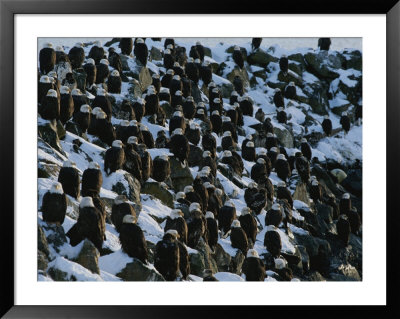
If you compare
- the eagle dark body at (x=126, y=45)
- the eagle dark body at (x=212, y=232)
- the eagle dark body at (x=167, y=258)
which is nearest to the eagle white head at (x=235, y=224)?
the eagle dark body at (x=212, y=232)

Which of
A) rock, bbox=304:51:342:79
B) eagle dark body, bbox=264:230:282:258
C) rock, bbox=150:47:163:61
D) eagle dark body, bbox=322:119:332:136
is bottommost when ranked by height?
eagle dark body, bbox=264:230:282:258

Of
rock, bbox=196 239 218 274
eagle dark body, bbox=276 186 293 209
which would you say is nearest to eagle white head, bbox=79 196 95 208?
rock, bbox=196 239 218 274

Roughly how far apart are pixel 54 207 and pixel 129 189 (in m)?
0.54

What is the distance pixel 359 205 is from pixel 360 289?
599mm

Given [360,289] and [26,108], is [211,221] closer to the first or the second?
[360,289]

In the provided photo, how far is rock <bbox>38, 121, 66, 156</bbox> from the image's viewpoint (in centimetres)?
439

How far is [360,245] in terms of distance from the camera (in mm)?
4473

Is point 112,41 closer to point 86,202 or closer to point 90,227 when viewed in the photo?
point 86,202

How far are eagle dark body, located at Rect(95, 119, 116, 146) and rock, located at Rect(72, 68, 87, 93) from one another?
290 mm

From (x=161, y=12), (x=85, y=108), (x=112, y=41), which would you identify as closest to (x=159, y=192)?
(x=85, y=108)

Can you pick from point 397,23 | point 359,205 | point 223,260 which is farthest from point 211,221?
point 397,23

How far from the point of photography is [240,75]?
4789 mm

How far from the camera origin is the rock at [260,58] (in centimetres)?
458

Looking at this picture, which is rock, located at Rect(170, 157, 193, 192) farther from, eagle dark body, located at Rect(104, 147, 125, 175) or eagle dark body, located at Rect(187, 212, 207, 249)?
eagle dark body, located at Rect(104, 147, 125, 175)
